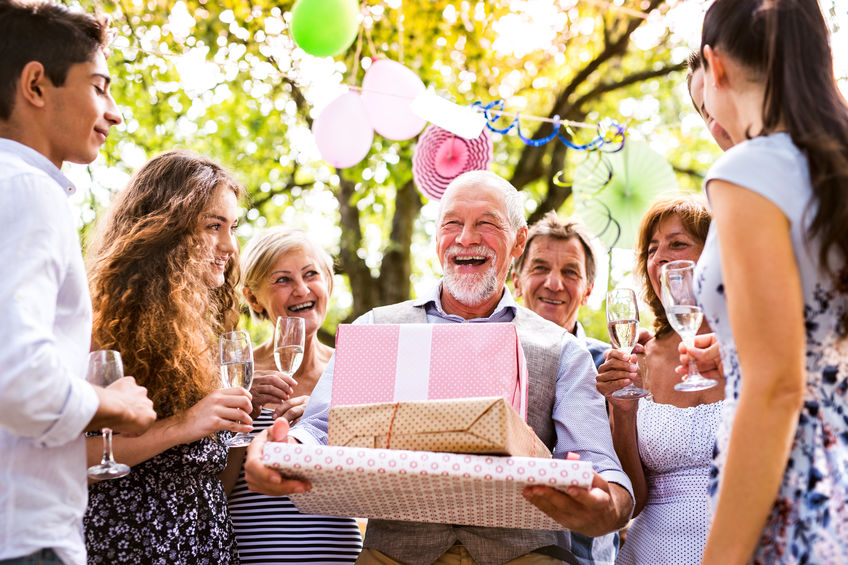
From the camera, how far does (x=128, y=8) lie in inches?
325

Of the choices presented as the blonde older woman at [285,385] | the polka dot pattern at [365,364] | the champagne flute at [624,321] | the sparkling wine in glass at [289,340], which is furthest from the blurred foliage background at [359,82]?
the polka dot pattern at [365,364]

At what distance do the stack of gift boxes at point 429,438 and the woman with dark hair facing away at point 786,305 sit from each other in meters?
0.42

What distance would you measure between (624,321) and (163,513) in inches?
68.2

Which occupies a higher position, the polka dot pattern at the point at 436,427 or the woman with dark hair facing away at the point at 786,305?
the woman with dark hair facing away at the point at 786,305

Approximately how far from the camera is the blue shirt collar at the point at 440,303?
3.64m

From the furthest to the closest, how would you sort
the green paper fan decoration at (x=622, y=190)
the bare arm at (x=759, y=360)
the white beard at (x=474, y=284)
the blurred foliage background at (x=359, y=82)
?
the blurred foliage background at (x=359, y=82), the green paper fan decoration at (x=622, y=190), the white beard at (x=474, y=284), the bare arm at (x=759, y=360)

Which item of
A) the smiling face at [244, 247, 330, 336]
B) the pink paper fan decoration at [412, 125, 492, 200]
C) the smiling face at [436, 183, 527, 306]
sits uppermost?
the pink paper fan decoration at [412, 125, 492, 200]

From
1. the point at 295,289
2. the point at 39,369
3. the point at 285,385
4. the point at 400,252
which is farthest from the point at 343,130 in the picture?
the point at 400,252

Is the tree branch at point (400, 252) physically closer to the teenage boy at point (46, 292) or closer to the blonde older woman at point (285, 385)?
the blonde older woman at point (285, 385)

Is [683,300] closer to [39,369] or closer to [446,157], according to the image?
[39,369]

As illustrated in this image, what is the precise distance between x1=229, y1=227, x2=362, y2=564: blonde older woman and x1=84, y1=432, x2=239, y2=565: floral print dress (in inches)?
12.3

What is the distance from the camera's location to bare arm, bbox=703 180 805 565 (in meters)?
1.86

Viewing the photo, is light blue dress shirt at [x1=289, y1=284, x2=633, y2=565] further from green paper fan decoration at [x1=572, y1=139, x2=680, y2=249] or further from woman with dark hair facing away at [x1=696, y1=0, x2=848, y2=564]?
green paper fan decoration at [x1=572, y1=139, x2=680, y2=249]

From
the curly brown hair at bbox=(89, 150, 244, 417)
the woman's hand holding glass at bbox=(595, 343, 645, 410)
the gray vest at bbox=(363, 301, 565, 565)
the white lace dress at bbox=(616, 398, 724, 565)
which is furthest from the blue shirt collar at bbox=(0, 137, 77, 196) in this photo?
the white lace dress at bbox=(616, 398, 724, 565)
